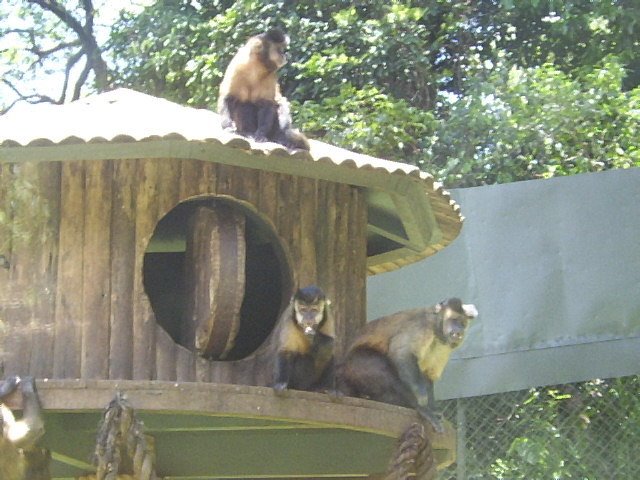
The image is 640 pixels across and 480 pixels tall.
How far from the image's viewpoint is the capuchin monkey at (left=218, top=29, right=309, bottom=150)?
22.7 ft

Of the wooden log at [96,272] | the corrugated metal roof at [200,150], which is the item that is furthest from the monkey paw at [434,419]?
the wooden log at [96,272]

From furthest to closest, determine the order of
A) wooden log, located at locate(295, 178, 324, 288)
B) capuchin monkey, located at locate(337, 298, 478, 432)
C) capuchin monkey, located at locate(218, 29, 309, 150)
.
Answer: capuchin monkey, located at locate(337, 298, 478, 432) < capuchin monkey, located at locate(218, 29, 309, 150) < wooden log, located at locate(295, 178, 324, 288)

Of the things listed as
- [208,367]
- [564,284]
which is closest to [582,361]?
[564,284]

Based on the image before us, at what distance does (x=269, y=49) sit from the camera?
24.4ft

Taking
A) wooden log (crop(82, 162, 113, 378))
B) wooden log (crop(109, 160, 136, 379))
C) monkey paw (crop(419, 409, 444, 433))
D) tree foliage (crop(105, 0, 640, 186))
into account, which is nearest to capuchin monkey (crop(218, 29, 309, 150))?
wooden log (crop(109, 160, 136, 379))

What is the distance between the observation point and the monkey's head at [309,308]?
20.5 ft

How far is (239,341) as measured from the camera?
7.47 metres

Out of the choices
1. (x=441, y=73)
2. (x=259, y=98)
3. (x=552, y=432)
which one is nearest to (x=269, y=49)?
(x=259, y=98)

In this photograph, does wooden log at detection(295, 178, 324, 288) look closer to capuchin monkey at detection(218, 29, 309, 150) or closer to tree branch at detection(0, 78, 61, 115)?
capuchin monkey at detection(218, 29, 309, 150)

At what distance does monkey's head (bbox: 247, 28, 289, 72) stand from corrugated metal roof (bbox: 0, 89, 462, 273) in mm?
449

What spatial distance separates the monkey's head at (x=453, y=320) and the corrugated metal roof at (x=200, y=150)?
56cm

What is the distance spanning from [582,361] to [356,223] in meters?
2.15

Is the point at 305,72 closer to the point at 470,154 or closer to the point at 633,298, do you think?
the point at 470,154

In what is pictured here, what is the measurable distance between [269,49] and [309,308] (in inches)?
75.1
